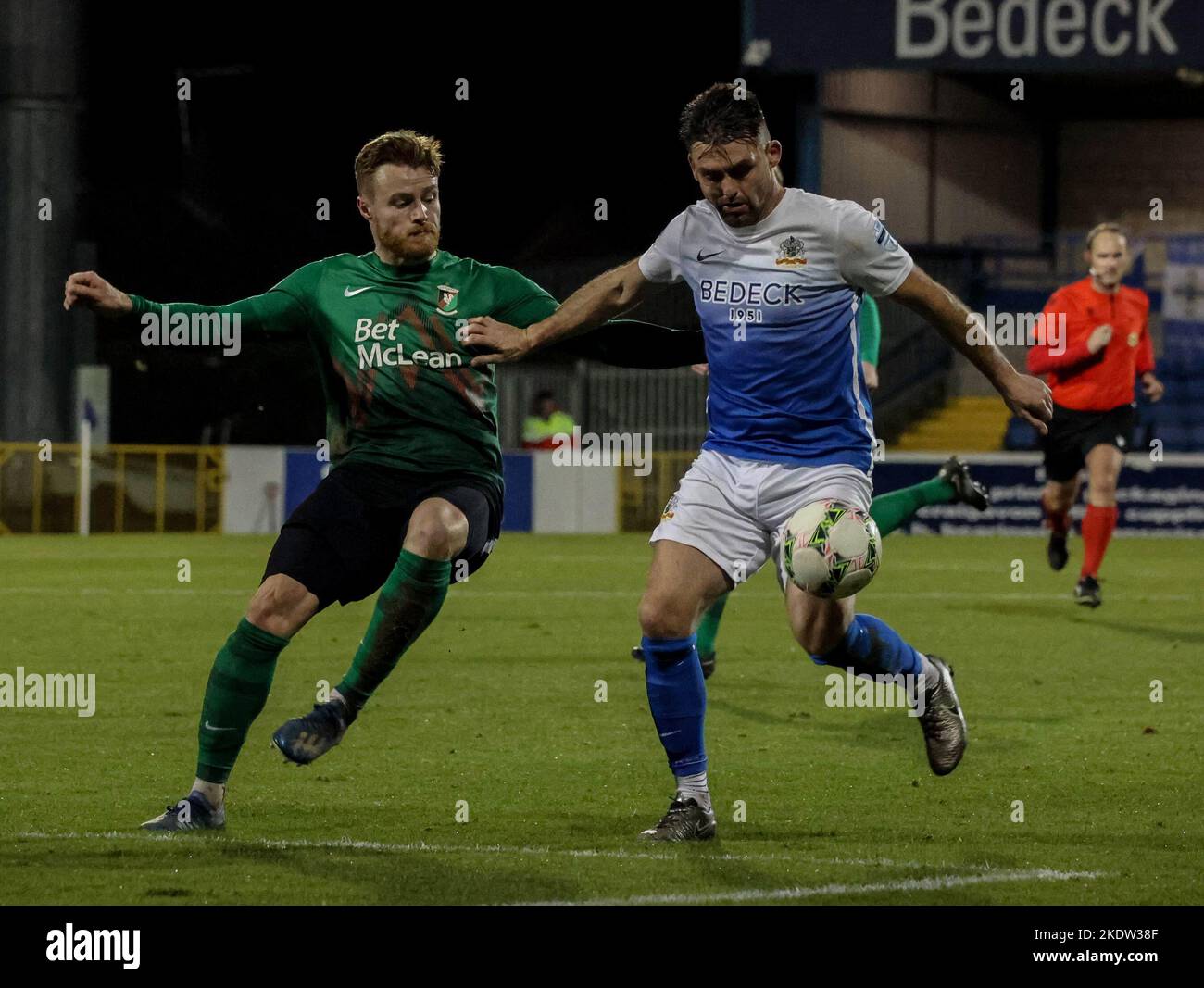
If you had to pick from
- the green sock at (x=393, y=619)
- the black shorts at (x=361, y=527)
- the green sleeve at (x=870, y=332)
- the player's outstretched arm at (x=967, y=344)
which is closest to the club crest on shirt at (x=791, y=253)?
the player's outstretched arm at (x=967, y=344)

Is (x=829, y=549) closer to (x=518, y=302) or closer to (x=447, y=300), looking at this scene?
(x=518, y=302)

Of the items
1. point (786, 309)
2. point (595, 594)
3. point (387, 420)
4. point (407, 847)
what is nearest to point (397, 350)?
point (387, 420)

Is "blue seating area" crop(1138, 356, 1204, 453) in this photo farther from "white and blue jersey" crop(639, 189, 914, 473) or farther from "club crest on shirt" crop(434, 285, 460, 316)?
"white and blue jersey" crop(639, 189, 914, 473)

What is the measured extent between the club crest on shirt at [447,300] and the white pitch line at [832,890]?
7.05 feet

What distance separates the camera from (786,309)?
594 cm

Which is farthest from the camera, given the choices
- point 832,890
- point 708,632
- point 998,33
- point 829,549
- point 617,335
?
point 998,33

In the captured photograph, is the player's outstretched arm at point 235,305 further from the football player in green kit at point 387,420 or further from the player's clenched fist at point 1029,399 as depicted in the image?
the player's clenched fist at point 1029,399

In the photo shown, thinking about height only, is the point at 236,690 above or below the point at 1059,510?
below

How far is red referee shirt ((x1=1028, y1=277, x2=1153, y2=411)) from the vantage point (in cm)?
1345

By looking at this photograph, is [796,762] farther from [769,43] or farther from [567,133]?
[567,133]

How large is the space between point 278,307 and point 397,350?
1.22 ft

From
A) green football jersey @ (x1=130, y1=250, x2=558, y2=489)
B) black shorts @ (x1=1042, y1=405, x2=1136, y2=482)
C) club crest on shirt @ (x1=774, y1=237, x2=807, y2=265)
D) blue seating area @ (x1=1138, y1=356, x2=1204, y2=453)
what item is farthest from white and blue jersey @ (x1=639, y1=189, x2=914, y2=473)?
blue seating area @ (x1=1138, y1=356, x2=1204, y2=453)

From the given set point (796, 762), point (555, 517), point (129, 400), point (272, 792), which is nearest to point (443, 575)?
point (272, 792)

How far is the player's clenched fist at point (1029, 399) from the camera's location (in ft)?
19.4
